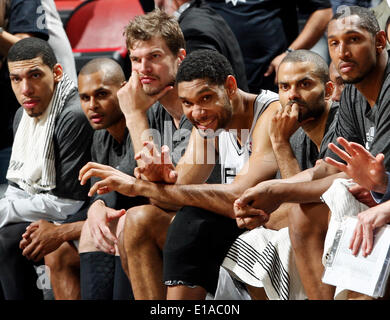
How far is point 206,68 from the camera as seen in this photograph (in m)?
2.74

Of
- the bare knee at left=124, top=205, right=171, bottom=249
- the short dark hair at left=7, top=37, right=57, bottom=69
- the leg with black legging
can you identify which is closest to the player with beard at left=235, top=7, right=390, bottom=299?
the bare knee at left=124, top=205, right=171, bottom=249

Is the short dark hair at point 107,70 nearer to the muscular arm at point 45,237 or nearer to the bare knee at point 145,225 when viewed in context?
the muscular arm at point 45,237

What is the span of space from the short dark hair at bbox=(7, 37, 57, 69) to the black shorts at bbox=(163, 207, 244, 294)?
1.20 metres

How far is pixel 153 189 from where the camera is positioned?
268 cm

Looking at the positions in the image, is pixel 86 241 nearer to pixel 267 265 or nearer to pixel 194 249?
pixel 194 249

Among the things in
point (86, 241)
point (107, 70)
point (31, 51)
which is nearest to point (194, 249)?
point (86, 241)

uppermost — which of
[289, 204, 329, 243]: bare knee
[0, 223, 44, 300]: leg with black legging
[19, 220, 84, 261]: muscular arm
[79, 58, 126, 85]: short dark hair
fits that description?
[79, 58, 126, 85]: short dark hair

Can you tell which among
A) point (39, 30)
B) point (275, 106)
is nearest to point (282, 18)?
point (275, 106)

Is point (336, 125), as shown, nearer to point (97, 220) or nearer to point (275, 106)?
point (275, 106)

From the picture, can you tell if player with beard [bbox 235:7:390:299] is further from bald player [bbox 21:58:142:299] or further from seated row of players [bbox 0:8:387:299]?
bald player [bbox 21:58:142:299]

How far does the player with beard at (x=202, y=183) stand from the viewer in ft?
8.27

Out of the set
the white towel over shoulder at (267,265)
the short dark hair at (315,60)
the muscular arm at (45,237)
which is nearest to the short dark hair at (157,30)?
the short dark hair at (315,60)

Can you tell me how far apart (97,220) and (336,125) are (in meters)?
0.97

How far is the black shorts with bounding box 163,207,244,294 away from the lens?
2504 millimetres
